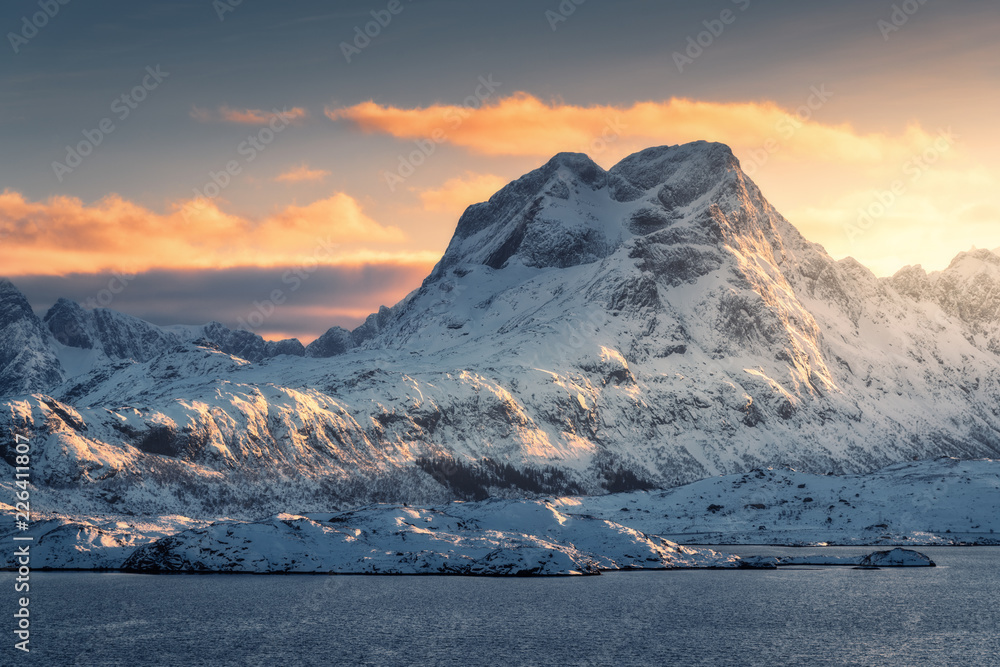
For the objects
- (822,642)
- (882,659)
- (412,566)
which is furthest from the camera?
(412,566)

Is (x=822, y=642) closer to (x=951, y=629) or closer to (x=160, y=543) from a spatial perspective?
(x=951, y=629)

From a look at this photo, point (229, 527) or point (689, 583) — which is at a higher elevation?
point (229, 527)

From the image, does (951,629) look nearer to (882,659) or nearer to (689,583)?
(882,659)

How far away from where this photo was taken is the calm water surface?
333 ft

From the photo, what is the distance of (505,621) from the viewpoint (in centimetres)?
12544

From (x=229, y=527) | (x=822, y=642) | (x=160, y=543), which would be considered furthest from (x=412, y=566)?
(x=822, y=642)

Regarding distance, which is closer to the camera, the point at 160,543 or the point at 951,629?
the point at 951,629

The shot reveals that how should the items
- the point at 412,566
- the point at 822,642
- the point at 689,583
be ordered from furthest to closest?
the point at 412,566 → the point at 689,583 → the point at 822,642

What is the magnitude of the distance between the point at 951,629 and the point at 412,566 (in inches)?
4064

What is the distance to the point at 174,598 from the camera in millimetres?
145375

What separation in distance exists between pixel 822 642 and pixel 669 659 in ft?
71.1

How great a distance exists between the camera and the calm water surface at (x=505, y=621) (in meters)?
101

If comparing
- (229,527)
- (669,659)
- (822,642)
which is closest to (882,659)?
(822,642)

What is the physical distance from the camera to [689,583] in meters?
177
